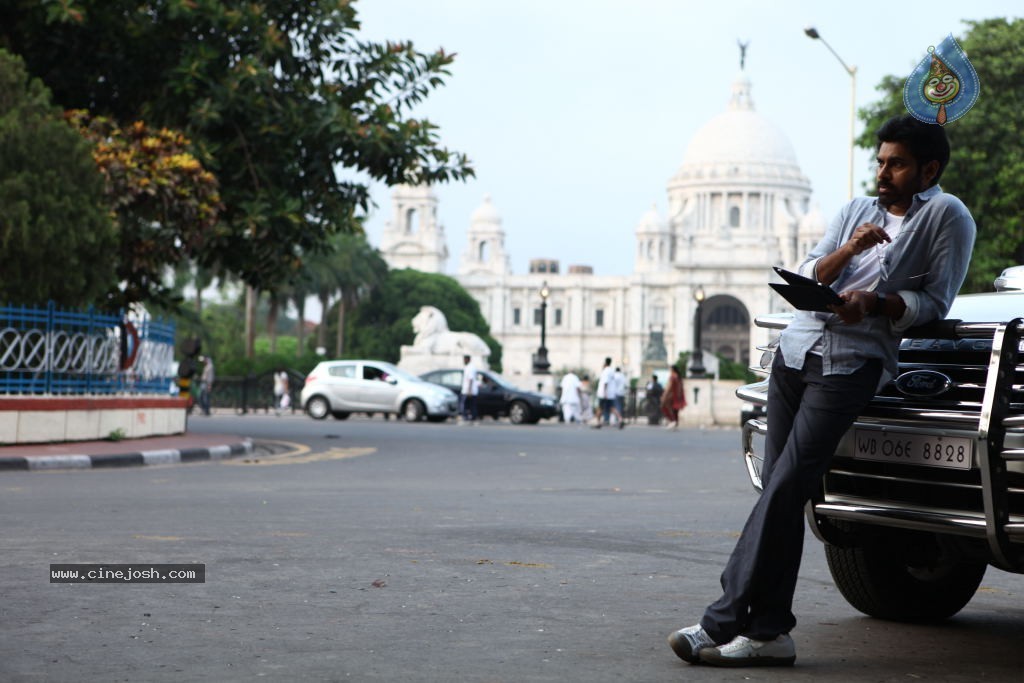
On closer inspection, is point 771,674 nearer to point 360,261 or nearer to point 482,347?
point 482,347

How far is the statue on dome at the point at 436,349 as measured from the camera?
5400 cm

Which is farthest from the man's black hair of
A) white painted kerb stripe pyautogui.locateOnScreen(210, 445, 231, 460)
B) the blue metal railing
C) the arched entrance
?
the arched entrance

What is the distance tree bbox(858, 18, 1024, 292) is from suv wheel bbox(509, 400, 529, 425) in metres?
10.6

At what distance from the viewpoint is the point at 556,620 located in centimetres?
550

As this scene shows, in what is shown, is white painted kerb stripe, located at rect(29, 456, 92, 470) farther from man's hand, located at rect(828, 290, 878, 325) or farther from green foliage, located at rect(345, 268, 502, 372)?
green foliage, located at rect(345, 268, 502, 372)

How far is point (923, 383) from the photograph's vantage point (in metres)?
4.80

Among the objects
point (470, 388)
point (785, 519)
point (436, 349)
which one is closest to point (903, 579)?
point (785, 519)

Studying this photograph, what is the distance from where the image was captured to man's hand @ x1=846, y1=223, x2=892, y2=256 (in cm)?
471

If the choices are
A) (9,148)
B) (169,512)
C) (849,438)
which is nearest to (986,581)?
(849,438)

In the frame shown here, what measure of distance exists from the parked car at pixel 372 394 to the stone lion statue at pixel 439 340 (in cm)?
1867

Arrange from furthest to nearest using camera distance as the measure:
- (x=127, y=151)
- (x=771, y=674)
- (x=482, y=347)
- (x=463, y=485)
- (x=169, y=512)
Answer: (x=482, y=347), (x=127, y=151), (x=463, y=485), (x=169, y=512), (x=771, y=674)

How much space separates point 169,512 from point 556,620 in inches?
179

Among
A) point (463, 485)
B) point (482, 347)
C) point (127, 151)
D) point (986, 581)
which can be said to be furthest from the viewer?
point (482, 347)

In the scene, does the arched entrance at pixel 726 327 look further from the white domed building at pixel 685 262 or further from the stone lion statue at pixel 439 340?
the stone lion statue at pixel 439 340
